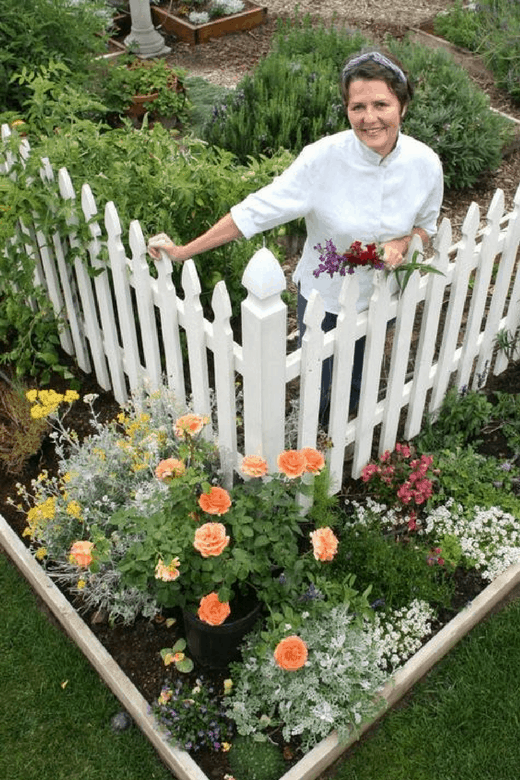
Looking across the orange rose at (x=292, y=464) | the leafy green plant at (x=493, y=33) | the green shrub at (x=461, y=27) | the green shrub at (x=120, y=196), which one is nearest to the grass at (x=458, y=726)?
the orange rose at (x=292, y=464)

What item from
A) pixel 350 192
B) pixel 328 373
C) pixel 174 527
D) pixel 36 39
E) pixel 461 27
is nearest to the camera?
pixel 174 527

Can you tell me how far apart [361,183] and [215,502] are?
4.17 ft

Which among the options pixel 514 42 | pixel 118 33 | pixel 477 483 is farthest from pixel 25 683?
pixel 118 33

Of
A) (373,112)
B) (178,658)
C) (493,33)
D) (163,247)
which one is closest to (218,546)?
(178,658)

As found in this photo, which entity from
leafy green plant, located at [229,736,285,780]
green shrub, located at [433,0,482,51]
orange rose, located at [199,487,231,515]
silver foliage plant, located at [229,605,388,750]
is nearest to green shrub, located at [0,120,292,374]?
orange rose, located at [199,487,231,515]

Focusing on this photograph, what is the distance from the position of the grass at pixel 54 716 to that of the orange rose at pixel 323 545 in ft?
3.33

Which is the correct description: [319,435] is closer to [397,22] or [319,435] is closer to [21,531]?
[21,531]

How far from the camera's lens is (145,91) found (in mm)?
6270

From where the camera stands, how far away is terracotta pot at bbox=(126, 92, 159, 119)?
6207 millimetres

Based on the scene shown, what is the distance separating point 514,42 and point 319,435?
543 centimetres

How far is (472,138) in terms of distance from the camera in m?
5.73

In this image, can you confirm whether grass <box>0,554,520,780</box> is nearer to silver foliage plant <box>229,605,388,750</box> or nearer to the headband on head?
silver foliage plant <box>229,605,388,750</box>

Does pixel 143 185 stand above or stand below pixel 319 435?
above

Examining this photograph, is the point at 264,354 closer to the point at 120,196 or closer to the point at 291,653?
the point at 291,653
